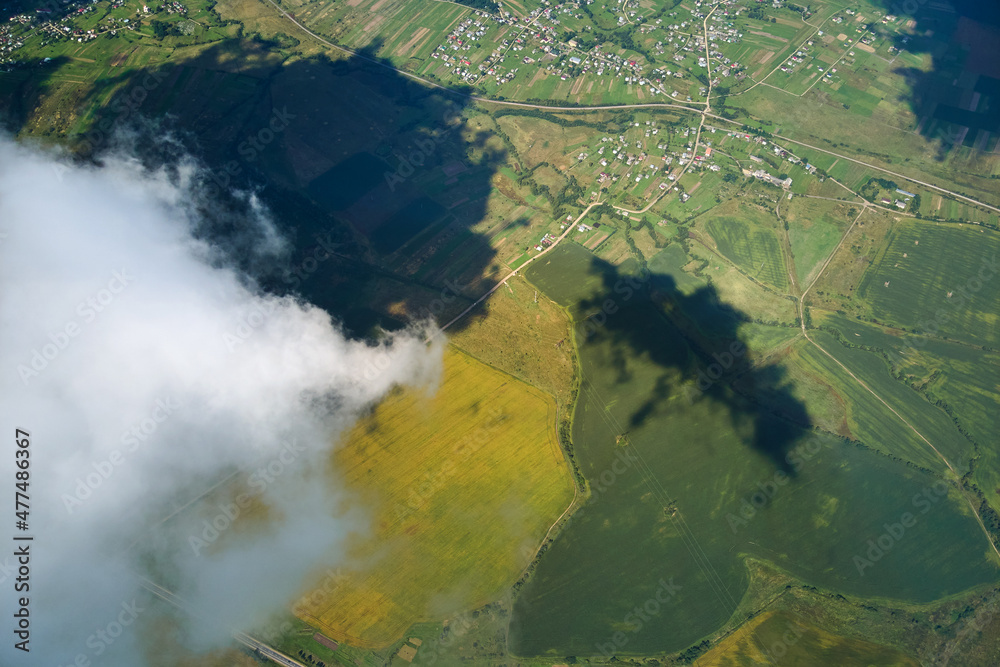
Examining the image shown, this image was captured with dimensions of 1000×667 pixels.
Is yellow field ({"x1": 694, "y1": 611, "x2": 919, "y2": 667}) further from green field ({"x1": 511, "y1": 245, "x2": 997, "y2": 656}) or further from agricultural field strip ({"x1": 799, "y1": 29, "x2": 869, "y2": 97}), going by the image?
agricultural field strip ({"x1": 799, "y1": 29, "x2": 869, "y2": 97})

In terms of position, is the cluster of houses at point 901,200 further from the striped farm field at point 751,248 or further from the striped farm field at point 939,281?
the striped farm field at point 751,248

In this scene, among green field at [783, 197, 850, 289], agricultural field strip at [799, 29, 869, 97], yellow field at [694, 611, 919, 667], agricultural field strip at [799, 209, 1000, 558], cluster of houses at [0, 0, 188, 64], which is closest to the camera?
yellow field at [694, 611, 919, 667]

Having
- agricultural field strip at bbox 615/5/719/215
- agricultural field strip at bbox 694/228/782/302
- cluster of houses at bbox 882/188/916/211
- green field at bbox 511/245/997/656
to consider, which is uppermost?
agricultural field strip at bbox 615/5/719/215

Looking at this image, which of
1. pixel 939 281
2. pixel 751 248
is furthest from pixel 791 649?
pixel 939 281

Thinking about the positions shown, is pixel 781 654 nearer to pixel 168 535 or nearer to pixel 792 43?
pixel 168 535

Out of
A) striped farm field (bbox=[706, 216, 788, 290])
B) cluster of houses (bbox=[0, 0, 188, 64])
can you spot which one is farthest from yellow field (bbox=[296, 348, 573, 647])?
cluster of houses (bbox=[0, 0, 188, 64])

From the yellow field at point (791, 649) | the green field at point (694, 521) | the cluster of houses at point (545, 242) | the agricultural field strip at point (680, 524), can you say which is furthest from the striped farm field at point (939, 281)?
the cluster of houses at point (545, 242)

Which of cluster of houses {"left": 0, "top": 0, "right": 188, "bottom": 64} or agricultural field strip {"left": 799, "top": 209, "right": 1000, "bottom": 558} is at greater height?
cluster of houses {"left": 0, "top": 0, "right": 188, "bottom": 64}
